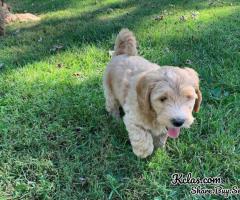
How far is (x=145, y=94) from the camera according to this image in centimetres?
349

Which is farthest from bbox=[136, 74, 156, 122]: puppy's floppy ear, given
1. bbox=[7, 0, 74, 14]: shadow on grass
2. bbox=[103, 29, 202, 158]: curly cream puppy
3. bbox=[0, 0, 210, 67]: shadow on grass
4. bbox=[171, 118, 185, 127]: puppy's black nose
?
bbox=[7, 0, 74, 14]: shadow on grass

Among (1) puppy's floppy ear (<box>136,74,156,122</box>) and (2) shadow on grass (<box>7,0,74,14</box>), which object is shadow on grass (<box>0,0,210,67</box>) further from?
(1) puppy's floppy ear (<box>136,74,156,122</box>)

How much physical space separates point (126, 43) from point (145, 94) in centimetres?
133

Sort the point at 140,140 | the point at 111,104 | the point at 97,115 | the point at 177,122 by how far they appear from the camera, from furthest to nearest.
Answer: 1. the point at 97,115
2. the point at 111,104
3. the point at 140,140
4. the point at 177,122

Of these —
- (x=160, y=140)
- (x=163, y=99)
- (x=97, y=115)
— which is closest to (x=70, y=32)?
(x=97, y=115)

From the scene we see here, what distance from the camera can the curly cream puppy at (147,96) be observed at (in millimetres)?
3326

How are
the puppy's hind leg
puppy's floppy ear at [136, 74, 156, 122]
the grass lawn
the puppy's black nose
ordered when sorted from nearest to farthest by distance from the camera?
the puppy's black nose < puppy's floppy ear at [136, 74, 156, 122] < the grass lawn < the puppy's hind leg

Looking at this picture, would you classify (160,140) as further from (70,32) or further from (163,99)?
(70,32)

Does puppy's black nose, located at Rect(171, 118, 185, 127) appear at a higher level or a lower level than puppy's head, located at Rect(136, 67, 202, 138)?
lower

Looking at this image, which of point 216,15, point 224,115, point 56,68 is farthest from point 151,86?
point 216,15

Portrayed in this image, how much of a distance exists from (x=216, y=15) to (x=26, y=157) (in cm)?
514

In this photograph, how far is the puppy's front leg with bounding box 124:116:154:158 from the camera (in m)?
3.73

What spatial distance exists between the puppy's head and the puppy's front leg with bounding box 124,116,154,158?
28 centimetres

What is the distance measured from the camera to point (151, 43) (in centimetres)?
649
